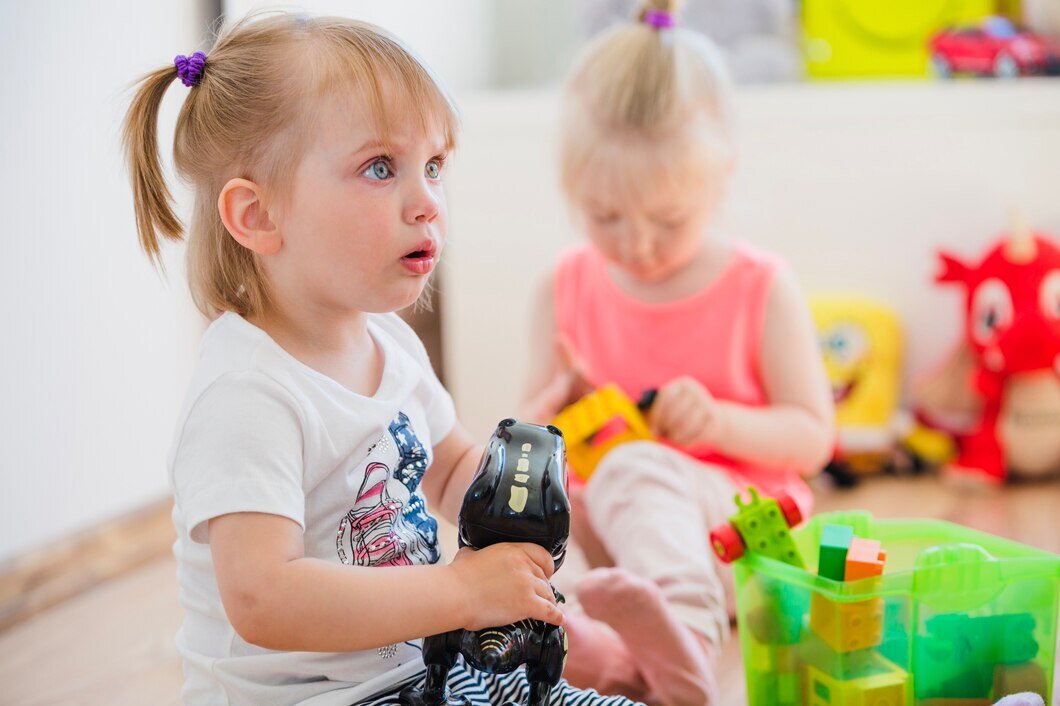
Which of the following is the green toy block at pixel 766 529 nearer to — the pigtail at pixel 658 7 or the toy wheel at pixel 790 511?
the toy wheel at pixel 790 511

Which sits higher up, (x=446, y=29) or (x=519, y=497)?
(x=446, y=29)

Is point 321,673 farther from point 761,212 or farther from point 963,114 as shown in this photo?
point 963,114

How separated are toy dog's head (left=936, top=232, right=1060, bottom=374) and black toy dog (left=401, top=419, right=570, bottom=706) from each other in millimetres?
1109

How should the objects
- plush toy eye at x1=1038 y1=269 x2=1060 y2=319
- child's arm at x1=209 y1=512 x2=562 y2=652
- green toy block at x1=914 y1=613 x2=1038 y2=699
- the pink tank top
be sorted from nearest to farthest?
child's arm at x1=209 y1=512 x2=562 y2=652 < green toy block at x1=914 y1=613 x2=1038 y2=699 < the pink tank top < plush toy eye at x1=1038 y1=269 x2=1060 y2=319

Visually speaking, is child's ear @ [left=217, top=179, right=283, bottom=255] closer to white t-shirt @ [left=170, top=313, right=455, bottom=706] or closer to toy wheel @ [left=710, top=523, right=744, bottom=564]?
white t-shirt @ [left=170, top=313, right=455, bottom=706]

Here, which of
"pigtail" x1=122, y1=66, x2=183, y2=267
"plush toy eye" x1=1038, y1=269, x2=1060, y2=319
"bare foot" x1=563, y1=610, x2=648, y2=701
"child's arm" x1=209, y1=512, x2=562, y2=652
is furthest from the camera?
"plush toy eye" x1=1038, y1=269, x2=1060, y2=319

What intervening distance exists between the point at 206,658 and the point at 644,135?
0.74 m

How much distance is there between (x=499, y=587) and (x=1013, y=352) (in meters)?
1.17

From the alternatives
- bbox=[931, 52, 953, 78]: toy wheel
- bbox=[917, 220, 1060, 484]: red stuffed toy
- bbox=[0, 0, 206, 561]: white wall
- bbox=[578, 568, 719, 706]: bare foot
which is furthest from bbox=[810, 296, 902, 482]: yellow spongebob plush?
bbox=[0, 0, 206, 561]: white wall

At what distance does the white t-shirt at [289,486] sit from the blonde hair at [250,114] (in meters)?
0.06

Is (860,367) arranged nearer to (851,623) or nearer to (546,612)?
(851,623)

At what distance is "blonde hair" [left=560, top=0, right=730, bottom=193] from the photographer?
1267mm

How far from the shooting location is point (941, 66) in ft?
6.00

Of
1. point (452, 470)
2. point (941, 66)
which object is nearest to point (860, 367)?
point (941, 66)
